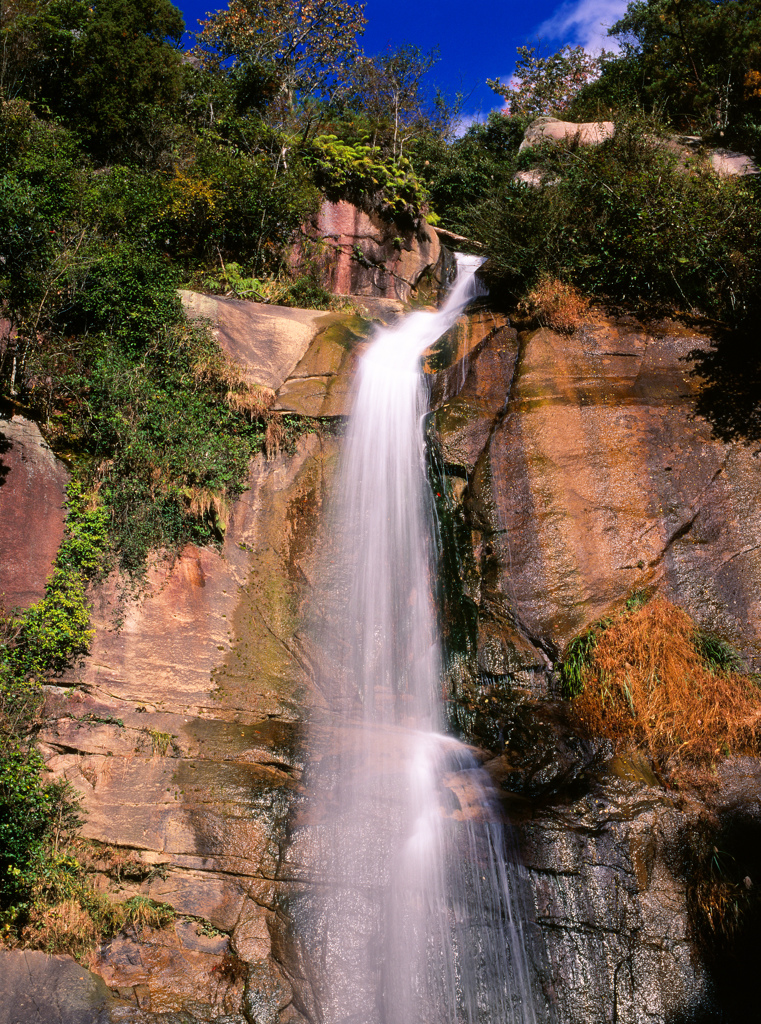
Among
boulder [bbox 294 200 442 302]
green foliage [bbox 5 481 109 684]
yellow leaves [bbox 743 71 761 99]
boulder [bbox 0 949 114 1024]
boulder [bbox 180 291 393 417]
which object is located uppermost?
yellow leaves [bbox 743 71 761 99]

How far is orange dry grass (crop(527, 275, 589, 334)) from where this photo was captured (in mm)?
10203

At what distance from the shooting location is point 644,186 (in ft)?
35.9

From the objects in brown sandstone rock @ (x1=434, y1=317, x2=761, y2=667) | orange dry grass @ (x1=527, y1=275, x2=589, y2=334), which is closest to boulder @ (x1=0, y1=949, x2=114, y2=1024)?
brown sandstone rock @ (x1=434, y1=317, x2=761, y2=667)

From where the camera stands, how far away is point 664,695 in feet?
22.5

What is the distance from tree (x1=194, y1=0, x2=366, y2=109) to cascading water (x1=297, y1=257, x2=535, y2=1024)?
1343cm

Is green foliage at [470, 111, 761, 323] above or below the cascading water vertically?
above

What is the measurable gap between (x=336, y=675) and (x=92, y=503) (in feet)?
13.3

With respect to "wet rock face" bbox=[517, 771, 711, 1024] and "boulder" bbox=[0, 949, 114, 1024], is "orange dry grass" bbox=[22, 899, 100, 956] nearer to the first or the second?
"boulder" bbox=[0, 949, 114, 1024]

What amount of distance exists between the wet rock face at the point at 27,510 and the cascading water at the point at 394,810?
3.66m

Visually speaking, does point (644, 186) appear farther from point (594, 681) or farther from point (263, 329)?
point (594, 681)

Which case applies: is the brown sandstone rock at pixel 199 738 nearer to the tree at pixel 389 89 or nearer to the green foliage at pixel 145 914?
the green foliage at pixel 145 914

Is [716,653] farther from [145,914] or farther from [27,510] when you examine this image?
[27,510]

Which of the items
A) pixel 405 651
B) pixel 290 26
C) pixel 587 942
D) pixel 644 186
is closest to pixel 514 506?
pixel 405 651

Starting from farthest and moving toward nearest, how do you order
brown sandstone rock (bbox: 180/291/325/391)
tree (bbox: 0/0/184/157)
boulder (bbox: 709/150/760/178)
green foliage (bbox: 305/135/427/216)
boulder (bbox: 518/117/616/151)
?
1. boulder (bbox: 518/117/616/151)
2. boulder (bbox: 709/150/760/178)
3. tree (bbox: 0/0/184/157)
4. green foliage (bbox: 305/135/427/216)
5. brown sandstone rock (bbox: 180/291/325/391)
